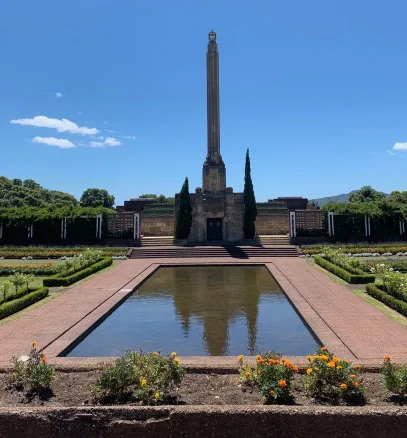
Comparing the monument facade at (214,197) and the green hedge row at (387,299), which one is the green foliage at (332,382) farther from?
the monument facade at (214,197)

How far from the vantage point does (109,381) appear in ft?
17.6

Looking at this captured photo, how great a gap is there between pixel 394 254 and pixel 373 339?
69.8 ft

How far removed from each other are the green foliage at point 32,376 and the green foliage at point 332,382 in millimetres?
3938

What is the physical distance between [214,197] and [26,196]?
5446 cm

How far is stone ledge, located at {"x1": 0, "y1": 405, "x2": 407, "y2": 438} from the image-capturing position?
4520mm

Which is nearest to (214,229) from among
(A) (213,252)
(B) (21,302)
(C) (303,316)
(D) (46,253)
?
(A) (213,252)

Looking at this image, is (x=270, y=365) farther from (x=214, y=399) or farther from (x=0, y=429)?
(x=0, y=429)

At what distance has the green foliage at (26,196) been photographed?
235 feet

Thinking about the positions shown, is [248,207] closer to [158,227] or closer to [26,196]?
[158,227]

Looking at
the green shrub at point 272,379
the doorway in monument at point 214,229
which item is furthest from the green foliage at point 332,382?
the doorway in monument at point 214,229

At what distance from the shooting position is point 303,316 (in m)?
10.9

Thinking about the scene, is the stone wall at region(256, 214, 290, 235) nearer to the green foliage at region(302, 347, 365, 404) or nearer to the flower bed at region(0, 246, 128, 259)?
the flower bed at region(0, 246, 128, 259)

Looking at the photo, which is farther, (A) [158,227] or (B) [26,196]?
(B) [26,196]

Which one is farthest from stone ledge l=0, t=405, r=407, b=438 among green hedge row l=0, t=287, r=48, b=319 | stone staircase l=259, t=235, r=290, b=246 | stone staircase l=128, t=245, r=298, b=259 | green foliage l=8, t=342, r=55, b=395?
stone staircase l=259, t=235, r=290, b=246
